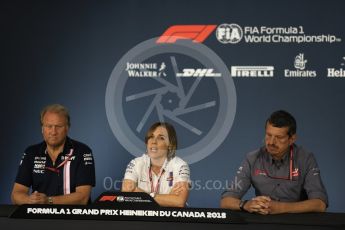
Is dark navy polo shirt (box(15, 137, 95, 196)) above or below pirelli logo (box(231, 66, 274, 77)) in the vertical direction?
below

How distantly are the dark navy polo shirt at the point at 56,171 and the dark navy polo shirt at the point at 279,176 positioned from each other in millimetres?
807

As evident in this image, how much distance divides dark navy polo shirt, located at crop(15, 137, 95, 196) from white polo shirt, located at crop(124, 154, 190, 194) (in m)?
0.26

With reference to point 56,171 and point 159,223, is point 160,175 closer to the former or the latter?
point 56,171

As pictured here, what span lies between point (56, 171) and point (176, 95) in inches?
59.5

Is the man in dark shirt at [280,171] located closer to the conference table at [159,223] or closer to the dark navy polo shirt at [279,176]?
the dark navy polo shirt at [279,176]

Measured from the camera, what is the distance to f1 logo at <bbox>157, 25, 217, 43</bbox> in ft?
15.2

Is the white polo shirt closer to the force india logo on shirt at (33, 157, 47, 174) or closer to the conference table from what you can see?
the force india logo on shirt at (33, 157, 47, 174)

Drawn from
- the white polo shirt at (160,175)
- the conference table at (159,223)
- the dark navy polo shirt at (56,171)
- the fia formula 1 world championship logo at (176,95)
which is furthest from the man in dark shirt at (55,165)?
the fia formula 1 world championship logo at (176,95)

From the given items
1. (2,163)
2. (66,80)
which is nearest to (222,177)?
(66,80)

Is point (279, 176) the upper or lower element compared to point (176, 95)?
lower

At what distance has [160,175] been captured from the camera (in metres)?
3.50

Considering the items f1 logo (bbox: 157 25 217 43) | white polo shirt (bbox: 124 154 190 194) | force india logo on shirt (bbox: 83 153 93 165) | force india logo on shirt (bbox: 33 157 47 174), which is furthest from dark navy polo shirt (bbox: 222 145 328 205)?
f1 logo (bbox: 157 25 217 43)

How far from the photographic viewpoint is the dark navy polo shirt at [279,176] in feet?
10.8

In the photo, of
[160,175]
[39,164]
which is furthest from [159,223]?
[39,164]
